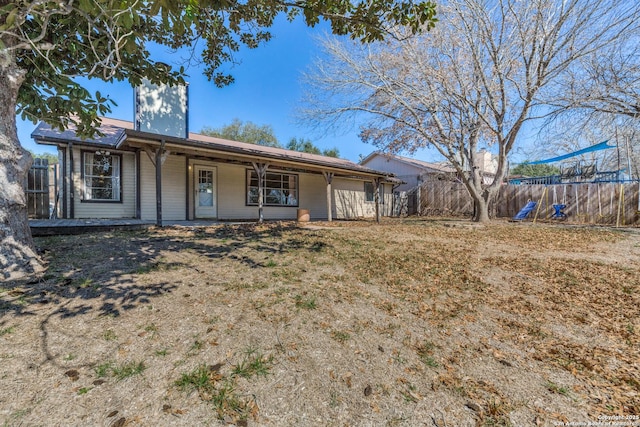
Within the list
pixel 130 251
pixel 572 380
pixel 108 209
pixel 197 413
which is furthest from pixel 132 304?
pixel 108 209

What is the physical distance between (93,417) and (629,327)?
4.40 meters

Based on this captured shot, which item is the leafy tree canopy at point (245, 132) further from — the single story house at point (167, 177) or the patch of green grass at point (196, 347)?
the patch of green grass at point (196, 347)

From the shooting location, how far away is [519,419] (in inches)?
68.7

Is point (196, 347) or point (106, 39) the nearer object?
point (196, 347)

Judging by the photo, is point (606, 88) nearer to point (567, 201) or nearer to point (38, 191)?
point (567, 201)

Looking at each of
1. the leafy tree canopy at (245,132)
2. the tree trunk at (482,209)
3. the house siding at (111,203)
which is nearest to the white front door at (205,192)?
the house siding at (111,203)

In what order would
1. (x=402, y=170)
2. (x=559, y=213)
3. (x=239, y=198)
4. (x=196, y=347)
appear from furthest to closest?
(x=402, y=170) < (x=559, y=213) < (x=239, y=198) < (x=196, y=347)

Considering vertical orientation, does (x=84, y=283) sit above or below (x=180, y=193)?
below

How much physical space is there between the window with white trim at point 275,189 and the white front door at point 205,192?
1.39 metres

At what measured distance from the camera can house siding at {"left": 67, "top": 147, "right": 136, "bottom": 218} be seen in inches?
336

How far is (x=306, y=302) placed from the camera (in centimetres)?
315

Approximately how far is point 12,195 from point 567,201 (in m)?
17.9

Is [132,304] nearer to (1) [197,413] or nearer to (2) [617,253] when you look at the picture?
(1) [197,413]

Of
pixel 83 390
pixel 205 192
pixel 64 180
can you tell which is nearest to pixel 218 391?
pixel 83 390
